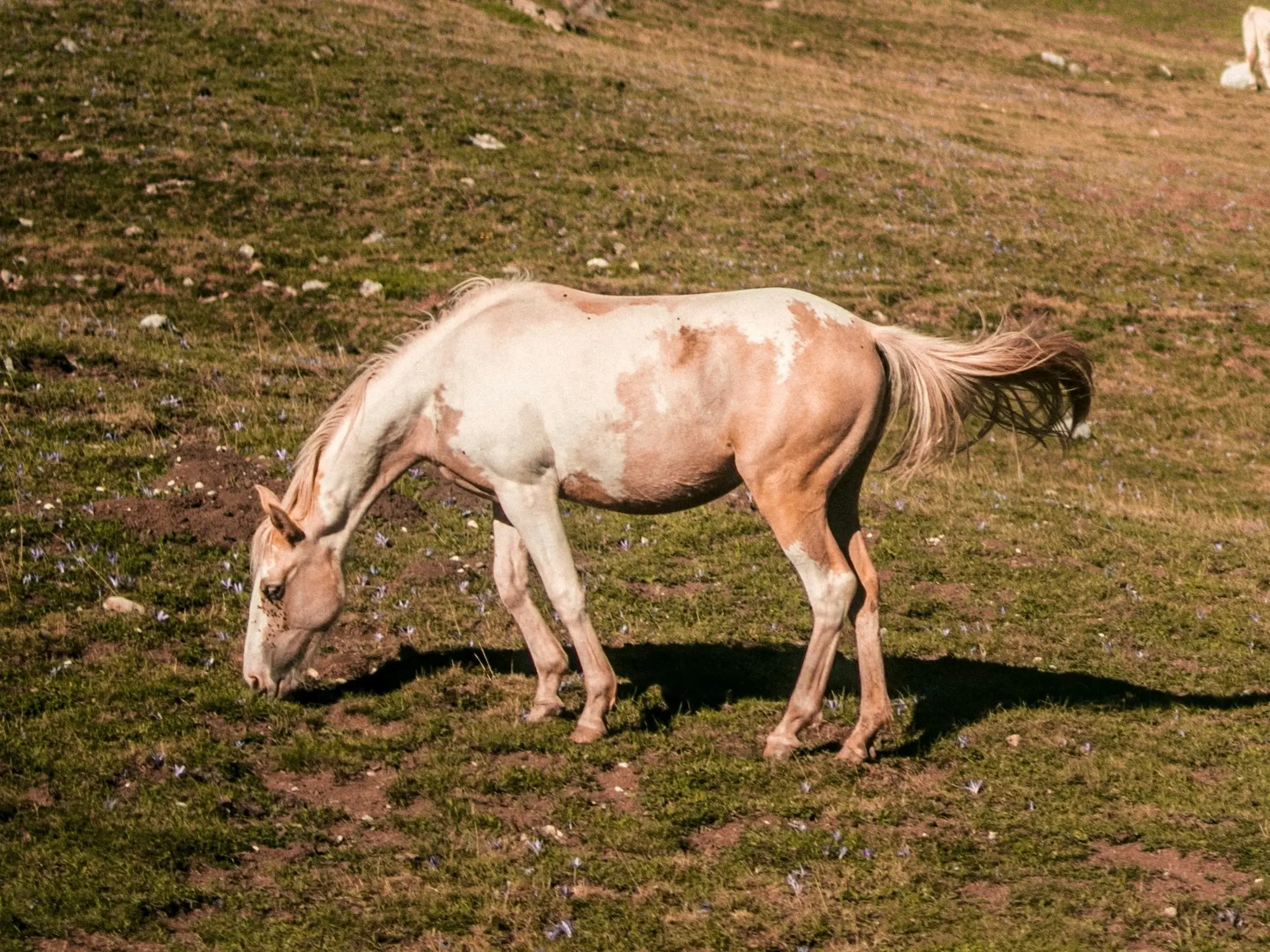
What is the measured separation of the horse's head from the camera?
29.1 feet

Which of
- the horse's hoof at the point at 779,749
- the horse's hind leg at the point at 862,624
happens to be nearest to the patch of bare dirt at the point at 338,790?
the horse's hoof at the point at 779,749

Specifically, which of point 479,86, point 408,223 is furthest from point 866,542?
point 479,86

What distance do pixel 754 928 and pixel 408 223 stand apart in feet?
62.6

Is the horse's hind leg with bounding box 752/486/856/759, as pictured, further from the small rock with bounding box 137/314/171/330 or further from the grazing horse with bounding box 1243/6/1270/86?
the grazing horse with bounding box 1243/6/1270/86

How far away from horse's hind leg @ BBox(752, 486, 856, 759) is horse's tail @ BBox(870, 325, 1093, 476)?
98cm

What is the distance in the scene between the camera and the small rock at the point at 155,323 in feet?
60.5

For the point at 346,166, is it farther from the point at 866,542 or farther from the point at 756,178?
the point at 866,542

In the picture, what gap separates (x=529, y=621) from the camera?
9234 millimetres

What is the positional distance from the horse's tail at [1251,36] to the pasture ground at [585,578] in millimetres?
23174

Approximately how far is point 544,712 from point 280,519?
7.19 feet

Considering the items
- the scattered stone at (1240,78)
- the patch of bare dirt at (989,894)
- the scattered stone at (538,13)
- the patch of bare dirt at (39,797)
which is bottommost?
the patch of bare dirt at (39,797)

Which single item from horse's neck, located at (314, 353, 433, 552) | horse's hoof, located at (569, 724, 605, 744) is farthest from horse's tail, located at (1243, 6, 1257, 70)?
horse's hoof, located at (569, 724, 605, 744)

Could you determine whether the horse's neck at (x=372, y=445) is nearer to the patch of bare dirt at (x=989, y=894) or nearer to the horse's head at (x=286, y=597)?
the horse's head at (x=286, y=597)

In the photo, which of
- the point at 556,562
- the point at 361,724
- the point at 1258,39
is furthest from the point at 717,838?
the point at 1258,39
